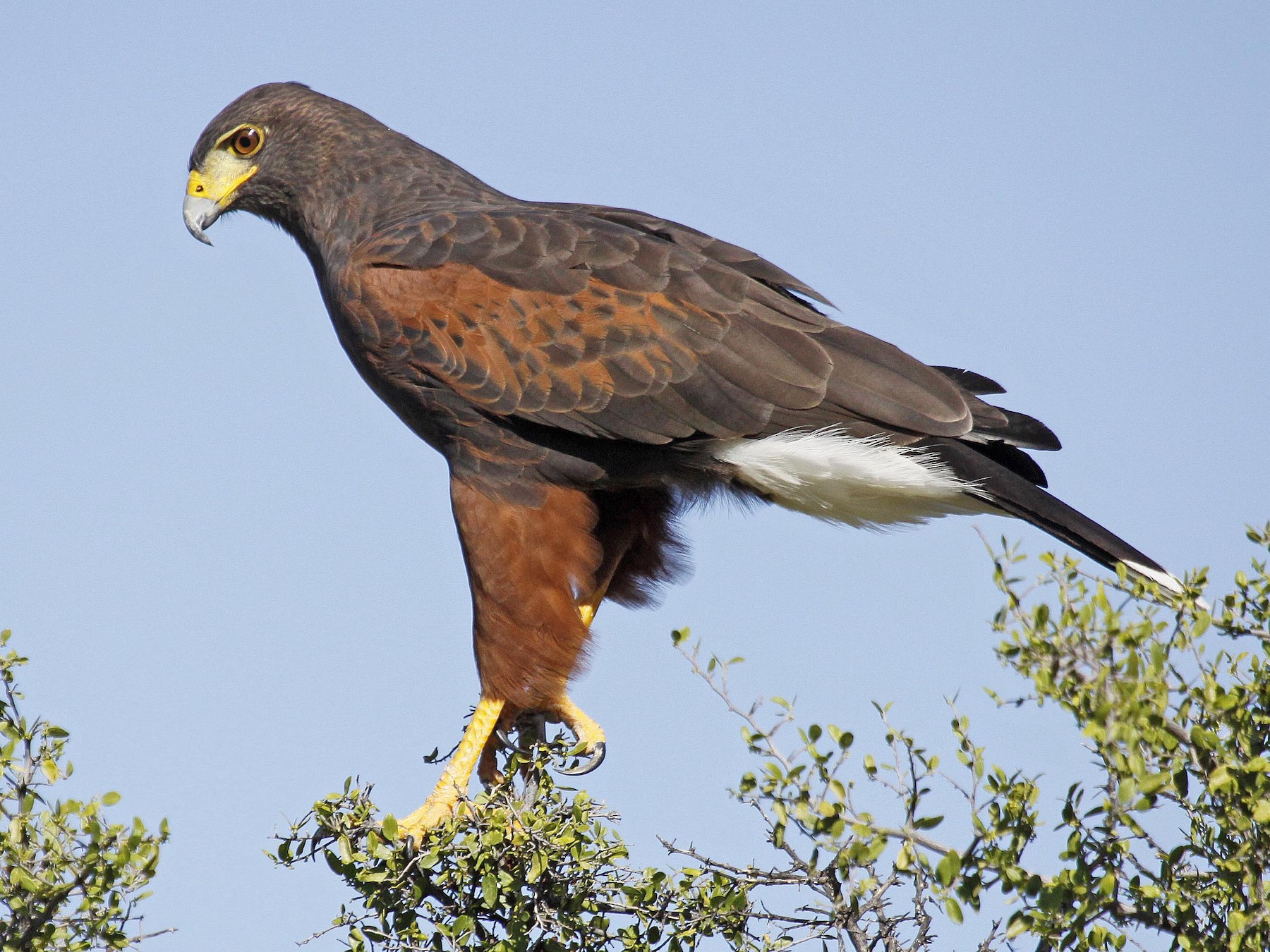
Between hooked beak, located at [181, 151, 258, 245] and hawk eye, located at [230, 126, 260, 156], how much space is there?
0.05 meters

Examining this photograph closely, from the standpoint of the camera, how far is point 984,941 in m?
3.17

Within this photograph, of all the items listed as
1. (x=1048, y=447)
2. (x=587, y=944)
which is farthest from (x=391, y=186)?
(x=587, y=944)

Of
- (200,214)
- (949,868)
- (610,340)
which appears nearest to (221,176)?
(200,214)

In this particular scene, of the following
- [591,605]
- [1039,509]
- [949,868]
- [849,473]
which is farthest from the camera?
[591,605]

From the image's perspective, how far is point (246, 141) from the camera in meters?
6.23

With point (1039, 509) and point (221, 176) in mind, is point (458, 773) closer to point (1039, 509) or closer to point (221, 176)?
point (1039, 509)

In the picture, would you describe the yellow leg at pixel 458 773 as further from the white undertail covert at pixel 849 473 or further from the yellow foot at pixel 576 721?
the white undertail covert at pixel 849 473

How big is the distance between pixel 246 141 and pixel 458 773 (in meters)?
3.29

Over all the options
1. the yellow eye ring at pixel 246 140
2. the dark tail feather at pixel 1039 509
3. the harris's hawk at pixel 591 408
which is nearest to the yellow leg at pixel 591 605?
the harris's hawk at pixel 591 408

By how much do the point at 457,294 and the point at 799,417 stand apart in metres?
1.48

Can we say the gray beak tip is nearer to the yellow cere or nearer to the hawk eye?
the yellow cere

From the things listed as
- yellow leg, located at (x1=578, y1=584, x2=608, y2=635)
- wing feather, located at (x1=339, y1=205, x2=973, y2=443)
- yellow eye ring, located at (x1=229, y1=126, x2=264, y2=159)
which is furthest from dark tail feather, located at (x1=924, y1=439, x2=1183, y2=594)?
yellow eye ring, located at (x1=229, y1=126, x2=264, y2=159)

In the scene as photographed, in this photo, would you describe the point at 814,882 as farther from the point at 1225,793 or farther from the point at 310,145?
the point at 310,145

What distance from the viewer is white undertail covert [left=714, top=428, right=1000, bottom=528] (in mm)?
5047
